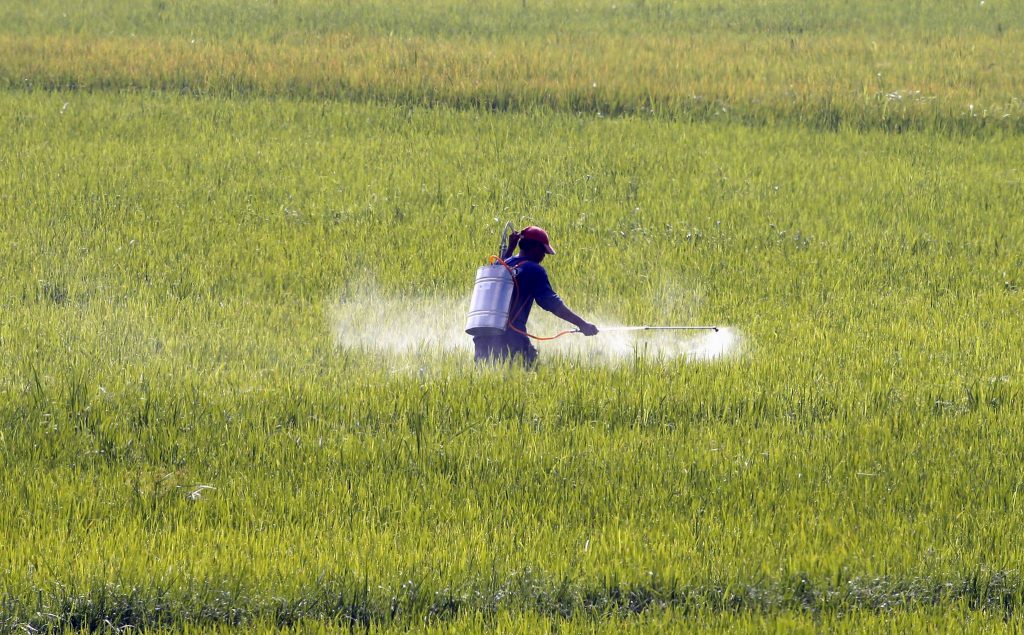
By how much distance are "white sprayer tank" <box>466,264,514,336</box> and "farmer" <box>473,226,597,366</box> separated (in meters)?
0.11

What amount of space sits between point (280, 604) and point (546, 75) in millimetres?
13641

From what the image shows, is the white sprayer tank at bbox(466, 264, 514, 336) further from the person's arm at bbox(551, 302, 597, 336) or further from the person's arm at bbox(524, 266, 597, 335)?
the person's arm at bbox(551, 302, 597, 336)

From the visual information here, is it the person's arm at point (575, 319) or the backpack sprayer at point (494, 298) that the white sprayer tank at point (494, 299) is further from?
the person's arm at point (575, 319)

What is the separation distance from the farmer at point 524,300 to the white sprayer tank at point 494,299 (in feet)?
0.35

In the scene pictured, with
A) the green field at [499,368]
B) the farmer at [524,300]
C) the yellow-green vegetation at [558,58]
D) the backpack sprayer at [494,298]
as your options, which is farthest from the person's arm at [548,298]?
the yellow-green vegetation at [558,58]

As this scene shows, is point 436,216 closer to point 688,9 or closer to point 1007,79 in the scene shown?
point 1007,79

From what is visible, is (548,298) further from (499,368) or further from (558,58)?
(558,58)

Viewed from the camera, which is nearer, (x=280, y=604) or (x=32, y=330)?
(x=280, y=604)

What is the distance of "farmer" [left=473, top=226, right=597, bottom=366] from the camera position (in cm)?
806

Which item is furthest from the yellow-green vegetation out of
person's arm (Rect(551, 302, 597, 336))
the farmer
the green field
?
person's arm (Rect(551, 302, 597, 336))

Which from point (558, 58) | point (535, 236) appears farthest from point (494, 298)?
point (558, 58)

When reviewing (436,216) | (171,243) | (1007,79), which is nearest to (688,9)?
(1007,79)

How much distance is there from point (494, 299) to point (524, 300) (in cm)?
31

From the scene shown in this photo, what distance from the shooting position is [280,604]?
5387 mm
